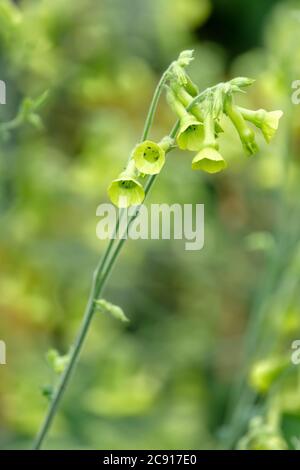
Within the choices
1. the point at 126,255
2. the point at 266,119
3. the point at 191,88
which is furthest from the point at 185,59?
the point at 126,255

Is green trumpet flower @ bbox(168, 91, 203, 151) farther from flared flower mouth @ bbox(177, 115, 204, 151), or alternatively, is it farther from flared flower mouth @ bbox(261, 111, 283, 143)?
flared flower mouth @ bbox(261, 111, 283, 143)

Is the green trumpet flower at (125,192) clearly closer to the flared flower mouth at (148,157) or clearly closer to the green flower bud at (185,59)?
the flared flower mouth at (148,157)

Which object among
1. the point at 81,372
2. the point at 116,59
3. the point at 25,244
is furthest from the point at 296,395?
the point at 116,59

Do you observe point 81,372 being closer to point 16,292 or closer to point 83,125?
point 16,292

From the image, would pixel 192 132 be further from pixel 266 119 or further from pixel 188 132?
pixel 266 119

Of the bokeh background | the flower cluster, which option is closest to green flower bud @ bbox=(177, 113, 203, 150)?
the flower cluster
